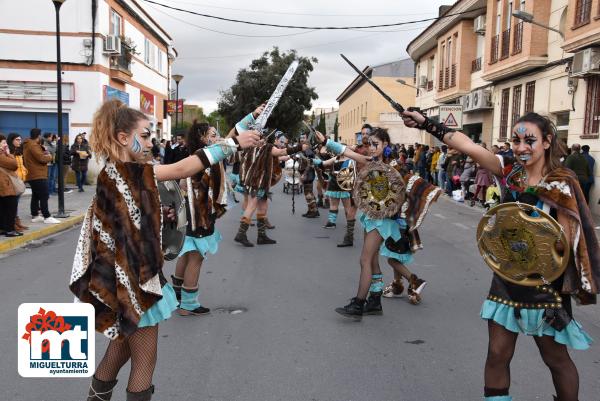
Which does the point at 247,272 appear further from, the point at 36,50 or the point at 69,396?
the point at 36,50

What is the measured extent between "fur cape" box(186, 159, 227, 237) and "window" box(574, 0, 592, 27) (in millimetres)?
13089

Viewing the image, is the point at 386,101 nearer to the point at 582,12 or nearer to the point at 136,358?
the point at 582,12

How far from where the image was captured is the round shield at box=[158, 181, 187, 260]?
3225 millimetres

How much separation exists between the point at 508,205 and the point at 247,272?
4.95m

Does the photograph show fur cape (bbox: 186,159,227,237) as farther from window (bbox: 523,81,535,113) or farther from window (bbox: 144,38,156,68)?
window (bbox: 144,38,156,68)

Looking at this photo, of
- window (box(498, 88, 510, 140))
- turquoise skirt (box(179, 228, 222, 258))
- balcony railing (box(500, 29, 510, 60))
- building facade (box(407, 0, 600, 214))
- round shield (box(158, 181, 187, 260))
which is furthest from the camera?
window (box(498, 88, 510, 140))

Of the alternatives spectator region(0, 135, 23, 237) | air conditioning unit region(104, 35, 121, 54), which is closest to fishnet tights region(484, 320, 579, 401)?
spectator region(0, 135, 23, 237)

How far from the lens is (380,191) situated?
17.7 ft

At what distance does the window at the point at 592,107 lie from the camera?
14.9 m

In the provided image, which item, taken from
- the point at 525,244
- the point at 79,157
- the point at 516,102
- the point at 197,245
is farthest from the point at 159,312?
the point at 516,102

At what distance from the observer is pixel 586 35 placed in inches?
570

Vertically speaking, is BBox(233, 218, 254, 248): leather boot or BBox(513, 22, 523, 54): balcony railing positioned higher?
BBox(513, 22, 523, 54): balcony railing

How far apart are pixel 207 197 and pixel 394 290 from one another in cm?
238

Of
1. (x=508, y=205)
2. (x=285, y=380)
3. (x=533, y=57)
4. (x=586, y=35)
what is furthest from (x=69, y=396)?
(x=533, y=57)
